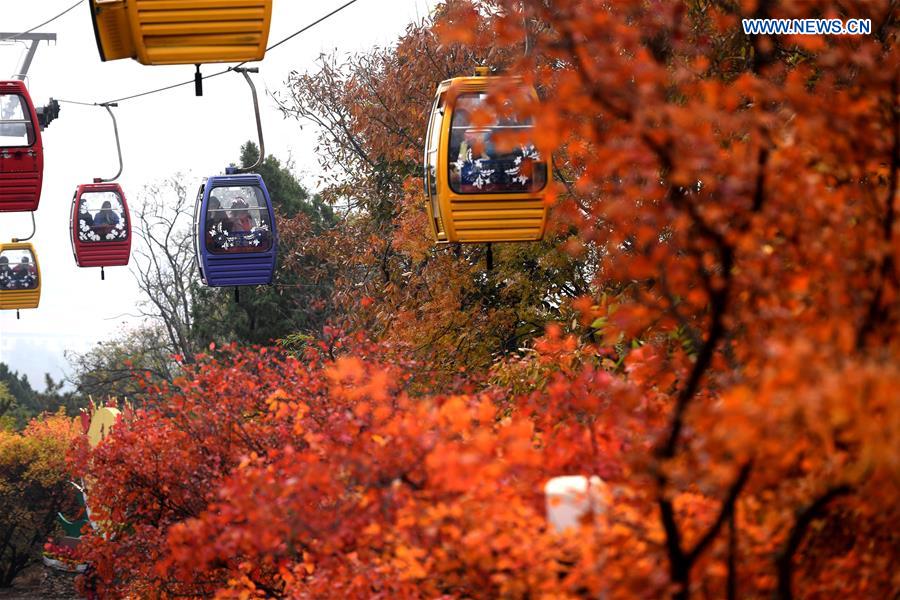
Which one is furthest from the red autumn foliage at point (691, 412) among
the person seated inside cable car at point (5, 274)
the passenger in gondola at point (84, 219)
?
the person seated inside cable car at point (5, 274)

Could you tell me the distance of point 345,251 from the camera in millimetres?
27938

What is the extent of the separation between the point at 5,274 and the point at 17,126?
15.7 m

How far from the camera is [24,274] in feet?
105

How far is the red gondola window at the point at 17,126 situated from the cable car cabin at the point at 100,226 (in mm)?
6969

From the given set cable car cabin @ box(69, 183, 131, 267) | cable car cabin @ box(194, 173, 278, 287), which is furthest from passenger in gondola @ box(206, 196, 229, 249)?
cable car cabin @ box(69, 183, 131, 267)

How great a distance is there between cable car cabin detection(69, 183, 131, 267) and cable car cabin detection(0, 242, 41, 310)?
791 centimetres

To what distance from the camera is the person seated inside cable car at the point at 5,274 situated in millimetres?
31875

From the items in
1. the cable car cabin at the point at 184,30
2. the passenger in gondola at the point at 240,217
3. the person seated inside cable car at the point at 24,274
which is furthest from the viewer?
the person seated inside cable car at the point at 24,274

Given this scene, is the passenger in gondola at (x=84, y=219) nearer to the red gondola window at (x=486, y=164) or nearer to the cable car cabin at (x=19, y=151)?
the cable car cabin at (x=19, y=151)

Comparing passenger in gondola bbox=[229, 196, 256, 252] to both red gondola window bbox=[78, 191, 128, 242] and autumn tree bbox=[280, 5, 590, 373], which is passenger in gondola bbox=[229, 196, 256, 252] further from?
red gondola window bbox=[78, 191, 128, 242]

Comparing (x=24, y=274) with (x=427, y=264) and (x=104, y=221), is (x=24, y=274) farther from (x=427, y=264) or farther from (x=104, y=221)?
(x=427, y=264)

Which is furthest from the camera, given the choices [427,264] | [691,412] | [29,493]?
[29,493]

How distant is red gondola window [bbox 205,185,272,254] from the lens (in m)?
18.2

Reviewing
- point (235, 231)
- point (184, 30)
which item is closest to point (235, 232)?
point (235, 231)
